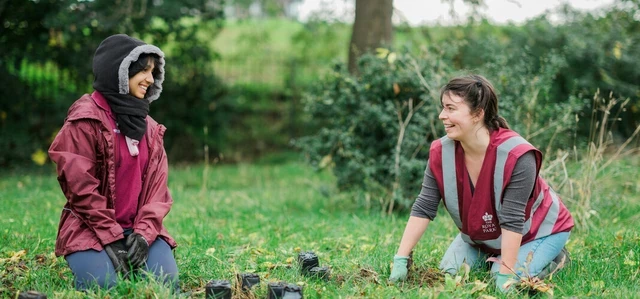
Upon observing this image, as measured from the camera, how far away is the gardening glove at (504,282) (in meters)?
3.62

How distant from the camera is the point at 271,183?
9.55 meters

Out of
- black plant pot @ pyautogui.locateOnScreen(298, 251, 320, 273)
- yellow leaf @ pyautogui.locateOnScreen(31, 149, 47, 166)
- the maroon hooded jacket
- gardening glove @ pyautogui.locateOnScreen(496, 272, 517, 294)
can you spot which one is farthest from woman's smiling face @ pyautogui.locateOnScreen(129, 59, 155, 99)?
yellow leaf @ pyautogui.locateOnScreen(31, 149, 47, 166)

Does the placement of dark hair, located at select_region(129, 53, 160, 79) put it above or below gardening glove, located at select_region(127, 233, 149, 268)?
above

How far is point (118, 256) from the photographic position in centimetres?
373

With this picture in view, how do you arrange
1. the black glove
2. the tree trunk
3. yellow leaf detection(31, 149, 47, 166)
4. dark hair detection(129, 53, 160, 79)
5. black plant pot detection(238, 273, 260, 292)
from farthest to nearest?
yellow leaf detection(31, 149, 47, 166), the tree trunk, dark hair detection(129, 53, 160, 79), the black glove, black plant pot detection(238, 273, 260, 292)

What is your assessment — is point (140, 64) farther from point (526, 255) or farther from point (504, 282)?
point (526, 255)

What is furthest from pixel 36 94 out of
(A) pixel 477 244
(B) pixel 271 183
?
(A) pixel 477 244

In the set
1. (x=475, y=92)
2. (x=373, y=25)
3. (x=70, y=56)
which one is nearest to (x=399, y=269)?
(x=475, y=92)

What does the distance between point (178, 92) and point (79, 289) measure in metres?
8.41

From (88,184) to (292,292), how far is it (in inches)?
48.2

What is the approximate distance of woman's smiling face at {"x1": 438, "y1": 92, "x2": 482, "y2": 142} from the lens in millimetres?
3736

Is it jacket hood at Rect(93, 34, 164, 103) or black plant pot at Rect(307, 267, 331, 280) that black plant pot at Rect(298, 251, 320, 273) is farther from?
jacket hood at Rect(93, 34, 164, 103)

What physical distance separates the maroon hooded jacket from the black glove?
2.0 inches

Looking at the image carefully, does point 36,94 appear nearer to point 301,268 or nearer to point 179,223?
point 179,223
